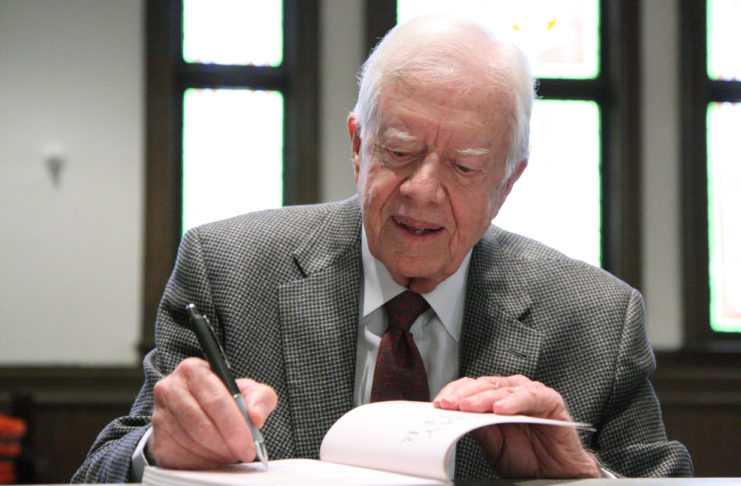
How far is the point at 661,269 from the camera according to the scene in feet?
16.0

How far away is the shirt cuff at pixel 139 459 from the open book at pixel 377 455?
0.15m

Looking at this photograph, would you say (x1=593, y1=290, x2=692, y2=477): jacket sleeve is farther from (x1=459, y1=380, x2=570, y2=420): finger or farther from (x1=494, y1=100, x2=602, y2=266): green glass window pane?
(x1=494, y1=100, x2=602, y2=266): green glass window pane

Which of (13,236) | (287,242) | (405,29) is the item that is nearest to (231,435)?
(287,242)

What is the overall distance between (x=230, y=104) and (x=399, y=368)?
11.6 feet

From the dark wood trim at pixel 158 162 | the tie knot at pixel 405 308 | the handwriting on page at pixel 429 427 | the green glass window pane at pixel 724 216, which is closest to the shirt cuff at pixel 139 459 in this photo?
the handwriting on page at pixel 429 427

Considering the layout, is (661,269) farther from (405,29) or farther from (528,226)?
(405,29)

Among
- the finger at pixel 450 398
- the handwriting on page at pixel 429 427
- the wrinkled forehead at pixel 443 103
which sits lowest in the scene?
the handwriting on page at pixel 429 427

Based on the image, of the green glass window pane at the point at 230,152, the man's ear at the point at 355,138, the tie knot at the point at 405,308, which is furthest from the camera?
the green glass window pane at the point at 230,152

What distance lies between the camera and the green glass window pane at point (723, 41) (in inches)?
196

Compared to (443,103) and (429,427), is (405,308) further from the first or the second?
(429,427)

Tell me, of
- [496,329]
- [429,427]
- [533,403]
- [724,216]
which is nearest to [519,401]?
[533,403]

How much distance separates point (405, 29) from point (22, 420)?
130 inches

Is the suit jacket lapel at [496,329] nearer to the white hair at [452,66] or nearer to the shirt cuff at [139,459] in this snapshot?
the white hair at [452,66]

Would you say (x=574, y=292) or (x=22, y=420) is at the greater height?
(x=574, y=292)
